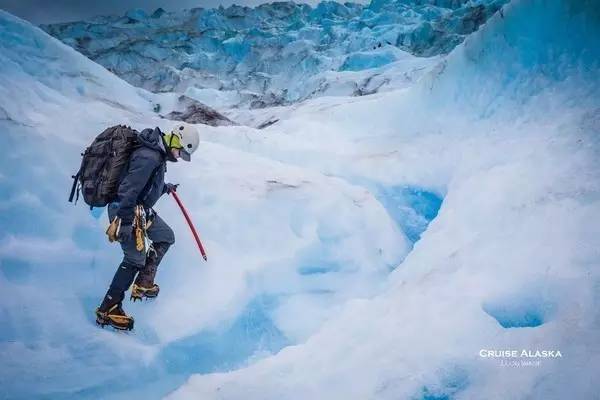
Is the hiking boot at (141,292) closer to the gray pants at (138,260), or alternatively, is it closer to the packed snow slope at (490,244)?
the gray pants at (138,260)

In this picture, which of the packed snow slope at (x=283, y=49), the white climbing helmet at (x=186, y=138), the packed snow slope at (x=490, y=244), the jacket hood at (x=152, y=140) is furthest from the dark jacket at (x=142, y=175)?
the packed snow slope at (x=283, y=49)

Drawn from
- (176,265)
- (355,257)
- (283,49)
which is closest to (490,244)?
(355,257)

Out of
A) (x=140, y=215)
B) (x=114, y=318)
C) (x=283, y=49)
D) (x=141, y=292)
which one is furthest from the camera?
(x=283, y=49)

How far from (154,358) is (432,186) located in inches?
172

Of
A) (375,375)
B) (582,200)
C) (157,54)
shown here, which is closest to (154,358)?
(375,375)

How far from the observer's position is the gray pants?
317 centimetres

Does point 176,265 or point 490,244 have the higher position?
point 490,244

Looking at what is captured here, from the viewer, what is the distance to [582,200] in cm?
367

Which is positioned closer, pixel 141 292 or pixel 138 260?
pixel 138 260

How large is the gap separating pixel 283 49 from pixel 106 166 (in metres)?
49.2

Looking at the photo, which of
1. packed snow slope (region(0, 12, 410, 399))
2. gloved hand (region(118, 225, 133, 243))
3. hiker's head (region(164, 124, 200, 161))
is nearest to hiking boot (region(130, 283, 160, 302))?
packed snow slope (region(0, 12, 410, 399))

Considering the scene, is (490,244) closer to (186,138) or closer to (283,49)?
(186,138)

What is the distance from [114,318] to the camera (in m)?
3.27

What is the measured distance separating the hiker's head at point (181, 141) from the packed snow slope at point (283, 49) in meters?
21.1
